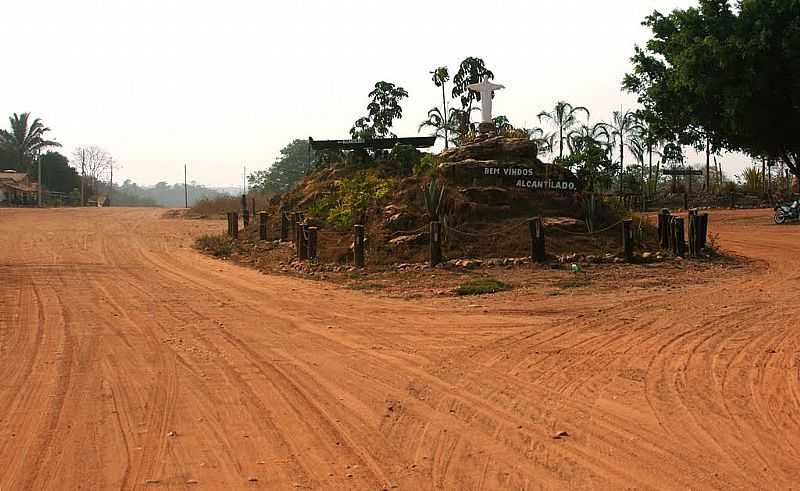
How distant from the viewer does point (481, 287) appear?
1252cm

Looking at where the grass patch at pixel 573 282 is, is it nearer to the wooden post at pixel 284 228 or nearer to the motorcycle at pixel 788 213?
the wooden post at pixel 284 228

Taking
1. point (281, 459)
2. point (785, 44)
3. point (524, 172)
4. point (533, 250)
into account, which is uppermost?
point (785, 44)

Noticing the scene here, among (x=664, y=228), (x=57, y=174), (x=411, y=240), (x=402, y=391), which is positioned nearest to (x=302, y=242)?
(x=411, y=240)

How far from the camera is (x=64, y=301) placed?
38.5 ft

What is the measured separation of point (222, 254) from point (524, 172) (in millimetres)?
8842

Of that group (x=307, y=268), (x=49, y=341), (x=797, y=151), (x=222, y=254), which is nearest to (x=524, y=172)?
(x=307, y=268)

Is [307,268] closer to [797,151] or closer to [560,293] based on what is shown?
[560,293]

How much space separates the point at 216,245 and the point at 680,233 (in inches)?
528

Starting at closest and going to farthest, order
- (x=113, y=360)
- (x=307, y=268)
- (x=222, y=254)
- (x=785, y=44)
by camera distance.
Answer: (x=113, y=360), (x=307, y=268), (x=222, y=254), (x=785, y=44)

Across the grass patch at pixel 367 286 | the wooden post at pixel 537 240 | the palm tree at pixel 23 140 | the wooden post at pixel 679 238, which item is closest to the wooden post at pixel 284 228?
the grass patch at pixel 367 286

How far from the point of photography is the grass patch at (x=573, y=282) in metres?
12.8

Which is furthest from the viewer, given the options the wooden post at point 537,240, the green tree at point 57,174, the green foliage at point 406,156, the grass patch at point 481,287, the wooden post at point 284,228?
the green tree at point 57,174

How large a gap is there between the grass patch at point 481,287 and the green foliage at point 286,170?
6377 centimetres

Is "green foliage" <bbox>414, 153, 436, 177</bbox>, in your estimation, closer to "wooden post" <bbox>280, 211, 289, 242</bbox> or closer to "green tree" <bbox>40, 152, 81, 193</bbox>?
"wooden post" <bbox>280, 211, 289, 242</bbox>
